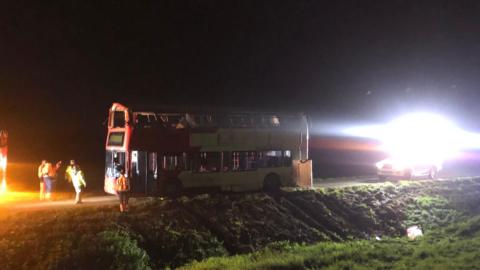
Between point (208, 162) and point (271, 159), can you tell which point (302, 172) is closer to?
point (271, 159)

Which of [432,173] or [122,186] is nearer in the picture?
[122,186]

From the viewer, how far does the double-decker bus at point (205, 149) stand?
21.4 meters

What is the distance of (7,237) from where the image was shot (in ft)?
51.2

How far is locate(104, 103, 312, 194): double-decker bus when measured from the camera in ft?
70.2

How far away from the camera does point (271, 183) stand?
85.6 feet

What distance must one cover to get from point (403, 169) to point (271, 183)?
10.4 meters

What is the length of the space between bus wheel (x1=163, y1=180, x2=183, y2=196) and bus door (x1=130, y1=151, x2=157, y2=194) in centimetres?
52

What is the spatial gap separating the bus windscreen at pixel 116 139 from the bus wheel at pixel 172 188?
2.61 metres

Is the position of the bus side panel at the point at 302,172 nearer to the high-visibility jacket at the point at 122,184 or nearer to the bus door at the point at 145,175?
the bus door at the point at 145,175

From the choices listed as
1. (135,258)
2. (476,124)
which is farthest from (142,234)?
(476,124)

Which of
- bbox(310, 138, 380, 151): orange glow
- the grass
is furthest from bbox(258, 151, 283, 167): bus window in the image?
bbox(310, 138, 380, 151): orange glow

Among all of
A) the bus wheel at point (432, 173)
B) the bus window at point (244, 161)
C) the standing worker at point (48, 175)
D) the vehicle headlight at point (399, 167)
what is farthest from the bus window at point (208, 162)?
the bus wheel at point (432, 173)

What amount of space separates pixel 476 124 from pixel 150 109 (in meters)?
47.8

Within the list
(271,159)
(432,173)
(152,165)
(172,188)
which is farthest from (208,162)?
(432,173)
